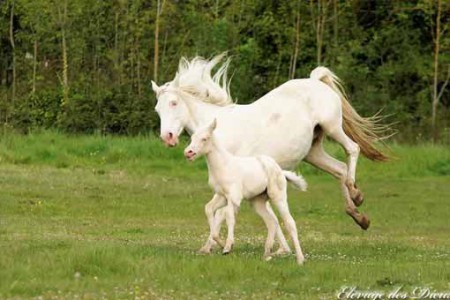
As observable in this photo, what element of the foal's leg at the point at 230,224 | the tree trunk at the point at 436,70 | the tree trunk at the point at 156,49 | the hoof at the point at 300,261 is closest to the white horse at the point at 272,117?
the foal's leg at the point at 230,224

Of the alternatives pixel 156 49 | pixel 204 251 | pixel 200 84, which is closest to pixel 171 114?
pixel 200 84

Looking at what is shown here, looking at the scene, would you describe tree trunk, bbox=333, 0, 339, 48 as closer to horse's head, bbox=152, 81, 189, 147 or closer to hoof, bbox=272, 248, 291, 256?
horse's head, bbox=152, 81, 189, 147

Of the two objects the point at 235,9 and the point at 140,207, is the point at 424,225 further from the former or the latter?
the point at 235,9

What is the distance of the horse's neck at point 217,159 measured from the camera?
492 inches

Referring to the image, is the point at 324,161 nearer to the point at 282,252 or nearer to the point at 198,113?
the point at 198,113

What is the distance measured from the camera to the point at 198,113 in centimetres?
1497

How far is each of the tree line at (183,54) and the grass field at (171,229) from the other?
2278mm

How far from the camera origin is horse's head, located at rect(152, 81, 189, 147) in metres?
14.7

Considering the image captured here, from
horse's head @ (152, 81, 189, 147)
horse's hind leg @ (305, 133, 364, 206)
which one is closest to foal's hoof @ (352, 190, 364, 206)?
horse's hind leg @ (305, 133, 364, 206)

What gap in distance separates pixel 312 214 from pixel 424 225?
2.02 m

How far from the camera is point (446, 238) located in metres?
17.0

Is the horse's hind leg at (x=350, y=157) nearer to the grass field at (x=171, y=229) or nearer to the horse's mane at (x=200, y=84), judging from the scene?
the grass field at (x=171, y=229)

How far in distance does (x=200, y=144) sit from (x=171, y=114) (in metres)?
2.33

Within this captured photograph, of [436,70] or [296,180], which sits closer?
[296,180]
